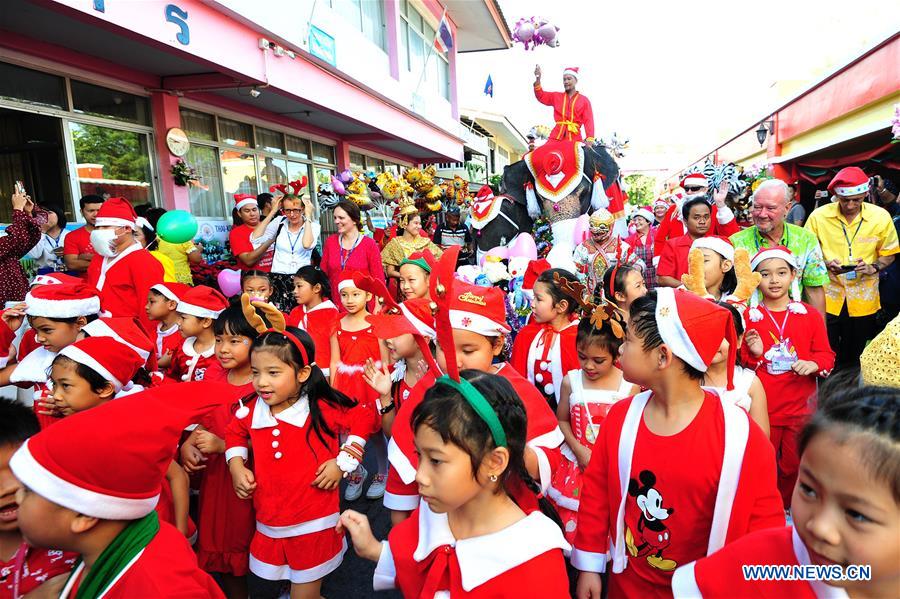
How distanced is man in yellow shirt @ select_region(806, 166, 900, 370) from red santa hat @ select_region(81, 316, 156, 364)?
4.83m

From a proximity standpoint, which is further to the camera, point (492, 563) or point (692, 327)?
point (692, 327)

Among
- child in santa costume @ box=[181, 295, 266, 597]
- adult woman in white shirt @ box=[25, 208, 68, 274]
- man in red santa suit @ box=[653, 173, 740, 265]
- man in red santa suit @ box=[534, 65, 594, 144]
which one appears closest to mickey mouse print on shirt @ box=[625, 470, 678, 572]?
child in santa costume @ box=[181, 295, 266, 597]

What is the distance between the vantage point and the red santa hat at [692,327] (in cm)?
166

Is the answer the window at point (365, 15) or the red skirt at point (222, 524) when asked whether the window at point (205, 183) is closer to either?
the window at point (365, 15)

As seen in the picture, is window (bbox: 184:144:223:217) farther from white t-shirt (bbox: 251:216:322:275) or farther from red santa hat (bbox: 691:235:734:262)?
red santa hat (bbox: 691:235:734:262)

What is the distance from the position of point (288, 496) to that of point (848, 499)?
6.79ft

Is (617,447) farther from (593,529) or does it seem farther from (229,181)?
(229,181)

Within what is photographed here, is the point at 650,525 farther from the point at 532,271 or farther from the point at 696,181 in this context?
the point at 696,181

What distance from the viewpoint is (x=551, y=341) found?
3.09 meters

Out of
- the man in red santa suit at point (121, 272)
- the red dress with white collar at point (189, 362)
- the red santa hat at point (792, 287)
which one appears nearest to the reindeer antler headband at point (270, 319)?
the red dress with white collar at point (189, 362)

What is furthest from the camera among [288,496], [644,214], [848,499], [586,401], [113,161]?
Result: [644,214]

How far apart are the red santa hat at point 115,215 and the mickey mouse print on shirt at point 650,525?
12.6 ft

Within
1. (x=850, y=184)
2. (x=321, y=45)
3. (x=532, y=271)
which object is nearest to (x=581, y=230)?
(x=532, y=271)

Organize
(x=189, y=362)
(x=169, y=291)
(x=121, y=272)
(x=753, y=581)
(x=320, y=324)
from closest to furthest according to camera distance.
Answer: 1. (x=753, y=581)
2. (x=189, y=362)
3. (x=169, y=291)
4. (x=121, y=272)
5. (x=320, y=324)
